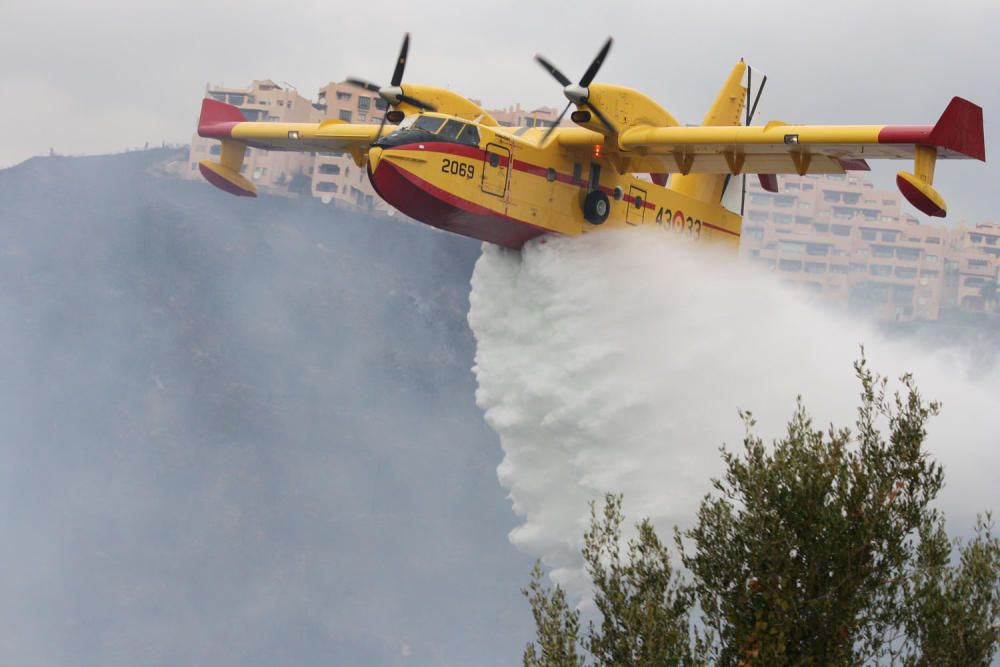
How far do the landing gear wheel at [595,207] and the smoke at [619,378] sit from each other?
36 cm

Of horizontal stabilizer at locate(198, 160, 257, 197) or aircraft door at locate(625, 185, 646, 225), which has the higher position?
aircraft door at locate(625, 185, 646, 225)

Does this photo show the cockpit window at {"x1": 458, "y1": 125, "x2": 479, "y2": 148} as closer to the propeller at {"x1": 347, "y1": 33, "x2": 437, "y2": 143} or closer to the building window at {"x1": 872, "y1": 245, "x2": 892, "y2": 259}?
the propeller at {"x1": 347, "y1": 33, "x2": 437, "y2": 143}

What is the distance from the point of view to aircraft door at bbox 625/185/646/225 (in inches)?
913

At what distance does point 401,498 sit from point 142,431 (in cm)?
2004

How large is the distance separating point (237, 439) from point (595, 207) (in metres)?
75.8

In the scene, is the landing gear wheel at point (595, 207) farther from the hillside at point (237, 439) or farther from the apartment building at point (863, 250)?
the apartment building at point (863, 250)

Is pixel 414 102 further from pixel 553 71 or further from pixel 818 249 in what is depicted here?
pixel 818 249

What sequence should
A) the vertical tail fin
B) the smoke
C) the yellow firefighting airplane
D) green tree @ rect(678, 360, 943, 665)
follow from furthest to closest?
the vertical tail fin → the smoke → the yellow firefighting airplane → green tree @ rect(678, 360, 943, 665)

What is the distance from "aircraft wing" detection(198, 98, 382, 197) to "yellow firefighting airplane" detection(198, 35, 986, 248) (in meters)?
1.51

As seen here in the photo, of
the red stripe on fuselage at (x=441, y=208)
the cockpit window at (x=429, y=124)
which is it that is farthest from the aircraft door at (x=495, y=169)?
the cockpit window at (x=429, y=124)

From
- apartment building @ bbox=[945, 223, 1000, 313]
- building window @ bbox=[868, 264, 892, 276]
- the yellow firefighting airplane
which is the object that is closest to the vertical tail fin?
the yellow firefighting airplane

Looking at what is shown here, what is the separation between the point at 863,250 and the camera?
9925cm

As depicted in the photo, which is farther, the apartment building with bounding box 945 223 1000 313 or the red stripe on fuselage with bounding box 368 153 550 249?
the apartment building with bounding box 945 223 1000 313

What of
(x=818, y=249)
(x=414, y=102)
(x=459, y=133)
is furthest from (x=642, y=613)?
(x=818, y=249)
